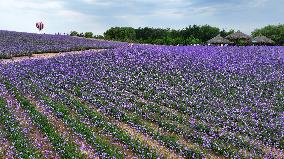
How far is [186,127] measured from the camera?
16.1 meters

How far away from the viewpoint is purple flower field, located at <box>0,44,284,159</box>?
46.8 ft

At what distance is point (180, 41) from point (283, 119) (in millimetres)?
33854

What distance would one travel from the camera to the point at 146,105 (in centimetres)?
1822

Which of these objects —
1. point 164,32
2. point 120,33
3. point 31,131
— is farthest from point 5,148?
point 164,32

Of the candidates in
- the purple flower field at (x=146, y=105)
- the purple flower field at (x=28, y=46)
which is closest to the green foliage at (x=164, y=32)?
the purple flower field at (x=28, y=46)

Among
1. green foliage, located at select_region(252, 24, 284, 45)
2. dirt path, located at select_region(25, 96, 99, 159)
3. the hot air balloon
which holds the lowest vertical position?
dirt path, located at select_region(25, 96, 99, 159)

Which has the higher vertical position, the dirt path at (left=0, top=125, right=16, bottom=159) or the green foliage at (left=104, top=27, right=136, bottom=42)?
the green foliage at (left=104, top=27, right=136, bottom=42)

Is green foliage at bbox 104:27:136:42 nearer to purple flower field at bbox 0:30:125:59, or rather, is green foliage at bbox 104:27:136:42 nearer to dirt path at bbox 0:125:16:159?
purple flower field at bbox 0:30:125:59

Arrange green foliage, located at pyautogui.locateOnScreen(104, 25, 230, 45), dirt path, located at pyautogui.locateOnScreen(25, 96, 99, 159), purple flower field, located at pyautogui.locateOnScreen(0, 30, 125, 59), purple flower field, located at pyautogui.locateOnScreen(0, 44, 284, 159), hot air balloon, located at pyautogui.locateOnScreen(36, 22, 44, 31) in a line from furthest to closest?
green foliage, located at pyautogui.locateOnScreen(104, 25, 230, 45) < hot air balloon, located at pyautogui.locateOnScreen(36, 22, 44, 31) < purple flower field, located at pyautogui.locateOnScreen(0, 30, 125, 59) < purple flower field, located at pyautogui.locateOnScreen(0, 44, 284, 159) < dirt path, located at pyautogui.locateOnScreen(25, 96, 99, 159)

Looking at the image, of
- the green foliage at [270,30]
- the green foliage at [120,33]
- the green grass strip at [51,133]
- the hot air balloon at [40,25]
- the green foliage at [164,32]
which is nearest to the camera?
the green grass strip at [51,133]

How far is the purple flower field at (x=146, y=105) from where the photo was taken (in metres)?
14.3

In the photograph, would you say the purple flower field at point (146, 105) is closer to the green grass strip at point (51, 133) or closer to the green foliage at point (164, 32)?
the green grass strip at point (51, 133)

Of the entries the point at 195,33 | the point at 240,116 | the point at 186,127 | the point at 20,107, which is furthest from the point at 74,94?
the point at 195,33

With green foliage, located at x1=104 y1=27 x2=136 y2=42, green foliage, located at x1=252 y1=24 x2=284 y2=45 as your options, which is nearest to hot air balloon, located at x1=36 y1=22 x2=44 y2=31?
green foliage, located at x1=104 y1=27 x2=136 y2=42
